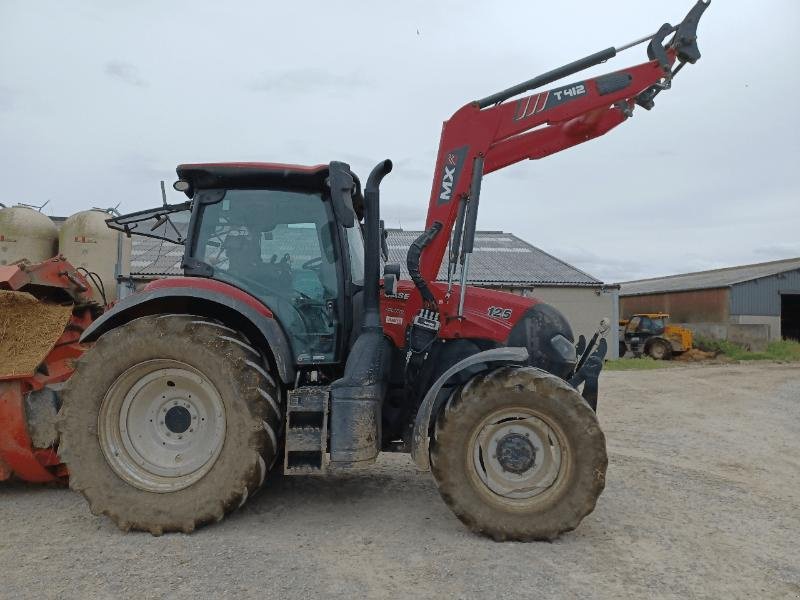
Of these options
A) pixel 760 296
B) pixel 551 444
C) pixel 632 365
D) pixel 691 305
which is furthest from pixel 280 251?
pixel 691 305

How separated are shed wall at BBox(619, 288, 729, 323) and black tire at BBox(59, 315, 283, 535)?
28.3m

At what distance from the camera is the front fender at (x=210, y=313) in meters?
4.13

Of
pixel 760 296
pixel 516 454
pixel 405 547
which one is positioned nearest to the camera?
pixel 405 547

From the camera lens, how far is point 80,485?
156 inches

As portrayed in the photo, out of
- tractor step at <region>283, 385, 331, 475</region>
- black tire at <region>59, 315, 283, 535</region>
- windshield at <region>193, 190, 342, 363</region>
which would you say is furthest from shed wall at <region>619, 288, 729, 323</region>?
black tire at <region>59, 315, 283, 535</region>

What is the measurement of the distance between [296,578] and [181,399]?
1533mm

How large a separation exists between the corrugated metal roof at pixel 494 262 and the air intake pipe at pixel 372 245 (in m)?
13.8

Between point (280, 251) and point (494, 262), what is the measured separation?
1918 centimetres

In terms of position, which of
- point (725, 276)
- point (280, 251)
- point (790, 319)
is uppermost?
point (725, 276)

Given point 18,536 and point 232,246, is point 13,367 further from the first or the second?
point 232,246

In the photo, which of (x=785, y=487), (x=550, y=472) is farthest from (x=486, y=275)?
(x=550, y=472)

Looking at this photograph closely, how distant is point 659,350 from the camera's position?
78.0 ft

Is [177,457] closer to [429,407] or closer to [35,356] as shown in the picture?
[35,356]

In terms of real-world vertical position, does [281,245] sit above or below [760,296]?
below
